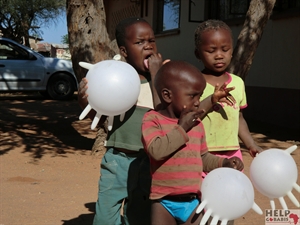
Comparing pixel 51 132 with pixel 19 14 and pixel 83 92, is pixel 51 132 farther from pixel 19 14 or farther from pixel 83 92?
pixel 19 14

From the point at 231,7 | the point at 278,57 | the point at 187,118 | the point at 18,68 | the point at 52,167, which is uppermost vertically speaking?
the point at 231,7

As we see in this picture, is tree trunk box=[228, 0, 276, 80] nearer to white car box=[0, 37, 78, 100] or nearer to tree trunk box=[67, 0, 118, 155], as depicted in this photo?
tree trunk box=[67, 0, 118, 155]

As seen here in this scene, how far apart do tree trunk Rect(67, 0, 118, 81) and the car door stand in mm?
7578

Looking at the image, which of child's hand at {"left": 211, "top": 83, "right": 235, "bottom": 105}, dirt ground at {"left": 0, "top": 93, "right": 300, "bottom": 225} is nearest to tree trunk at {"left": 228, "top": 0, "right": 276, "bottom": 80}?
dirt ground at {"left": 0, "top": 93, "right": 300, "bottom": 225}

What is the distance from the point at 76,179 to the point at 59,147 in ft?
6.10

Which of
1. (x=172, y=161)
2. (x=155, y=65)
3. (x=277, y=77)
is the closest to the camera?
(x=172, y=161)

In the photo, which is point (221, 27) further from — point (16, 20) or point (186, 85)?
point (16, 20)

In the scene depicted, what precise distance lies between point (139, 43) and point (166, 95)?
1.91 ft

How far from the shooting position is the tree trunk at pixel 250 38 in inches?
259

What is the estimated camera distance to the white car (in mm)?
13961

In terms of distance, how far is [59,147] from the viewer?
779 cm

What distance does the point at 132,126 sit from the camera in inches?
126

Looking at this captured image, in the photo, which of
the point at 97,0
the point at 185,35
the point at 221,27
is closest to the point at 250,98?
the point at 185,35

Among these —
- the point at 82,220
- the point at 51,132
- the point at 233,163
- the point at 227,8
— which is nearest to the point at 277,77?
the point at 227,8
